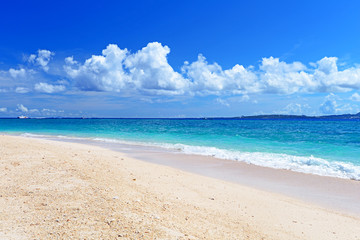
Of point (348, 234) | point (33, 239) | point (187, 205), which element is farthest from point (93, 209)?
point (348, 234)

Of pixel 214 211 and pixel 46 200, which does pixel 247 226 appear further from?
pixel 46 200

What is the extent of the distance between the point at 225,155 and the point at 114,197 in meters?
12.3

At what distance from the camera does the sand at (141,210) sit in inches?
171

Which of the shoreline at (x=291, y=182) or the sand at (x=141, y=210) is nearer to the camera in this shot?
the sand at (x=141, y=210)

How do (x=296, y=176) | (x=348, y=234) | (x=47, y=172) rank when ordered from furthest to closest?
Answer: (x=296, y=176), (x=47, y=172), (x=348, y=234)

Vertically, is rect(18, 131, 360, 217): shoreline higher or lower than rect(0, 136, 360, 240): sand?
lower

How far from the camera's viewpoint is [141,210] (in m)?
5.24

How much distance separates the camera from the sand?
14.3 feet

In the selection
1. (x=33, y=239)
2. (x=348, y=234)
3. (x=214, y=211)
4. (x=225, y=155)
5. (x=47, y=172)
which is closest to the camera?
(x=33, y=239)

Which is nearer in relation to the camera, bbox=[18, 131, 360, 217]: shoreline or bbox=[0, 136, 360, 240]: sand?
bbox=[0, 136, 360, 240]: sand

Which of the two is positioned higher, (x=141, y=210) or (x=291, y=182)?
(x=141, y=210)

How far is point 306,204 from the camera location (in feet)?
25.2

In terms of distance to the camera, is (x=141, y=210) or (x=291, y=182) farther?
(x=291, y=182)

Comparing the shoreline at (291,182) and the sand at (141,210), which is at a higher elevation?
the sand at (141,210)
